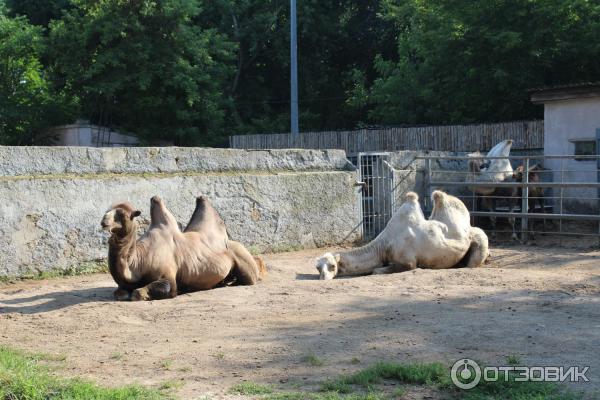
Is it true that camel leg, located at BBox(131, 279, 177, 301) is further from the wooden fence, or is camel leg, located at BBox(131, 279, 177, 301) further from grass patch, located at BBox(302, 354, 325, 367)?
the wooden fence

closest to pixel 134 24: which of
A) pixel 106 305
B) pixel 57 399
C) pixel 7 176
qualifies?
pixel 7 176

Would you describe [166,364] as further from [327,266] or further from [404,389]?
[327,266]

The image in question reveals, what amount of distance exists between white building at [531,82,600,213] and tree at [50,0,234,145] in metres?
15.3

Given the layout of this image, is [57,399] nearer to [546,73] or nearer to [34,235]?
[34,235]

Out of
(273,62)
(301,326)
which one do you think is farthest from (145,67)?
(301,326)

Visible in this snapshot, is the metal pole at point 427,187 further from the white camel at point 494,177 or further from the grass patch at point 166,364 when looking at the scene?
the grass patch at point 166,364

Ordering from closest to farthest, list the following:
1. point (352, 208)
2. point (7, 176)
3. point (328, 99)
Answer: point (7, 176)
point (352, 208)
point (328, 99)

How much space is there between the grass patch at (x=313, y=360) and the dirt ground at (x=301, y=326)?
5 centimetres

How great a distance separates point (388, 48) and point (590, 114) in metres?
18.8

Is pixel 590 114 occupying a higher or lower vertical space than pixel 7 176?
higher

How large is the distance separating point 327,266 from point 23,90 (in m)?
20.3

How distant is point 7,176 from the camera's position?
9531 mm

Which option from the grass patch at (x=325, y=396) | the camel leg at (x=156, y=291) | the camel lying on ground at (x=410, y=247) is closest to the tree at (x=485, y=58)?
the camel lying on ground at (x=410, y=247)

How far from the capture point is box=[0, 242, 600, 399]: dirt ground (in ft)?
18.2
